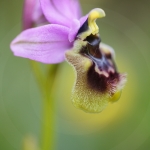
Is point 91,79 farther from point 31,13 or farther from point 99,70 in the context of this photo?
point 31,13

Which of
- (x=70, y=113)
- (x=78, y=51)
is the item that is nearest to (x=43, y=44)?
(x=78, y=51)

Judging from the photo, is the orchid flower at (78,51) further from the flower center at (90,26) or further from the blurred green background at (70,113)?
the blurred green background at (70,113)

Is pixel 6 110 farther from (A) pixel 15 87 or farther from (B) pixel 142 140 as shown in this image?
(B) pixel 142 140

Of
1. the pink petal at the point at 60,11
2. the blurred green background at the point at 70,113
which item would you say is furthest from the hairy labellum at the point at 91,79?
the blurred green background at the point at 70,113

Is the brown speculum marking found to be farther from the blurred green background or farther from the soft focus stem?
the blurred green background

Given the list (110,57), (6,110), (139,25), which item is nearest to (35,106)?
(6,110)

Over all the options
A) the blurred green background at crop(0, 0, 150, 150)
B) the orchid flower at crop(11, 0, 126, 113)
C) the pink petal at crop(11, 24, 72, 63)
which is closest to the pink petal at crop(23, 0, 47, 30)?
the orchid flower at crop(11, 0, 126, 113)

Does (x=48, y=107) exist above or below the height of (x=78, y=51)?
below

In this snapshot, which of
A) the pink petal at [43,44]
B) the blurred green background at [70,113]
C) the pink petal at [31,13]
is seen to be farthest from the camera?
the blurred green background at [70,113]
